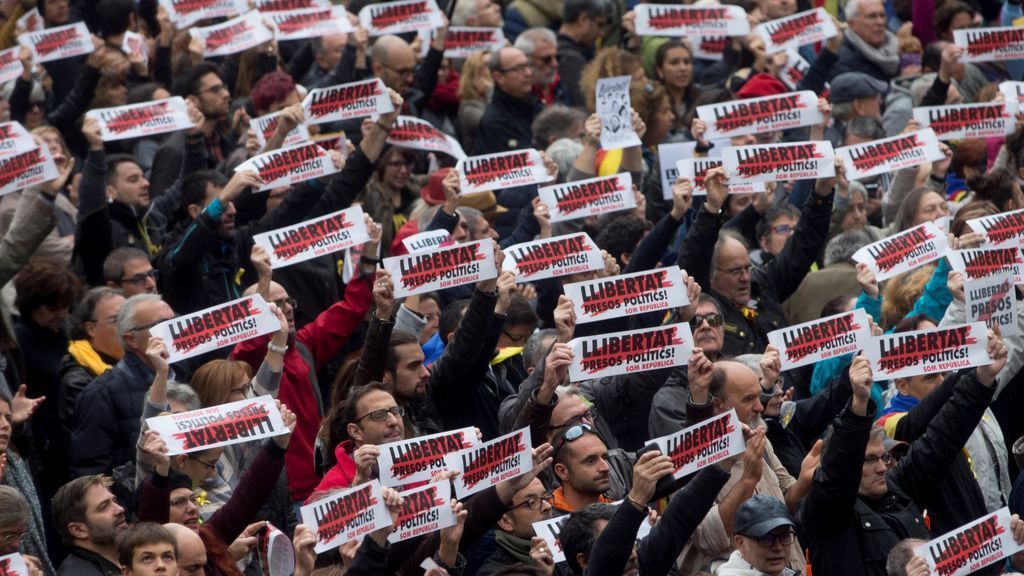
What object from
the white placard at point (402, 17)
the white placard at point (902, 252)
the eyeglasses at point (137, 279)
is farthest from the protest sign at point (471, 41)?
the white placard at point (902, 252)

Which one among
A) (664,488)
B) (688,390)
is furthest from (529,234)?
(664,488)

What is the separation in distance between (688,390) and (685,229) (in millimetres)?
2896

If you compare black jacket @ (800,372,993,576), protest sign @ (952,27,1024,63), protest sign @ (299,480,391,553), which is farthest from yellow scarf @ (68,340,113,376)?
protest sign @ (952,27,1024,63)

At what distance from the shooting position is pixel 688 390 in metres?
8.61

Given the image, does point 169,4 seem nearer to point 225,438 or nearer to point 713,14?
point 713,14

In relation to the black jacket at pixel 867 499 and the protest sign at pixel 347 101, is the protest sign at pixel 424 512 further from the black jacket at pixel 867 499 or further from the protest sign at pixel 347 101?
the protest sign at pixel 347 101

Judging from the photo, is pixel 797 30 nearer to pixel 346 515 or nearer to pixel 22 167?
pixel 22 167

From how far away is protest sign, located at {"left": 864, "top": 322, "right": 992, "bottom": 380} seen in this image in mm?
8398

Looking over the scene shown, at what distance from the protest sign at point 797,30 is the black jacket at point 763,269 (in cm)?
283

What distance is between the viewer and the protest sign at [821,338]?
865 centimetres

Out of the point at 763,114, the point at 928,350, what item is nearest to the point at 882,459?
the point at 928,350

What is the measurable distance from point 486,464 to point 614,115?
4.34 m

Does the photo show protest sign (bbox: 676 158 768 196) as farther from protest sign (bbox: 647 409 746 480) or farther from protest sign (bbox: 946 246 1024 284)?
protest sign (bbox: 647 409 746 480)

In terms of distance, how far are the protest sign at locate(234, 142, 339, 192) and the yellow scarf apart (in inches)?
57.9
